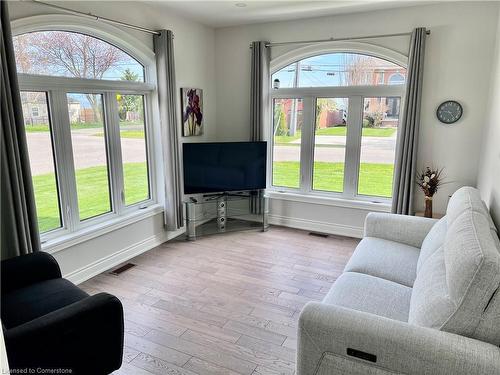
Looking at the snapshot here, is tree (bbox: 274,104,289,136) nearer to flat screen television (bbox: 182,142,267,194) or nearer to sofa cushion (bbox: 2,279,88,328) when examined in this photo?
flat screen television (bbox: 182,142,267,194)

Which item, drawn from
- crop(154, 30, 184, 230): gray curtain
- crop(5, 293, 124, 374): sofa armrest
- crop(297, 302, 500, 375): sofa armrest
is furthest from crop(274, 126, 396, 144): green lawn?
crop(5, 293, 124, 374): sofa armrest

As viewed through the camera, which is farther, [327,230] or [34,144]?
[327,230]

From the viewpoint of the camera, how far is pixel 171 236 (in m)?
4.64

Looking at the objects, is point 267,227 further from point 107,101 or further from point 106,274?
point 107,101

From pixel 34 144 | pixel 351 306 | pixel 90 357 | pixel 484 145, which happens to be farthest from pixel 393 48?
pixel 90 357

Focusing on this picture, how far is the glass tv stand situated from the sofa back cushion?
3.17m

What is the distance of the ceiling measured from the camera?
3.82 meters

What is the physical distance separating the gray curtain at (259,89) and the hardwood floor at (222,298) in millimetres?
1534

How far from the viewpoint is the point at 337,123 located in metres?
4.68

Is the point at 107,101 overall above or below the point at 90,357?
above

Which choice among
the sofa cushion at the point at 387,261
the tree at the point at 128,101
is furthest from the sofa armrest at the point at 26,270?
the sofa cushion at the point at 387,261

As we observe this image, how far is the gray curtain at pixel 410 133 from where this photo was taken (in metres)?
3.88

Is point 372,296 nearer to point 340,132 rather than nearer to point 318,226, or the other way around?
point 318,226

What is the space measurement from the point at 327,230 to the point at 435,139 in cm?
179
